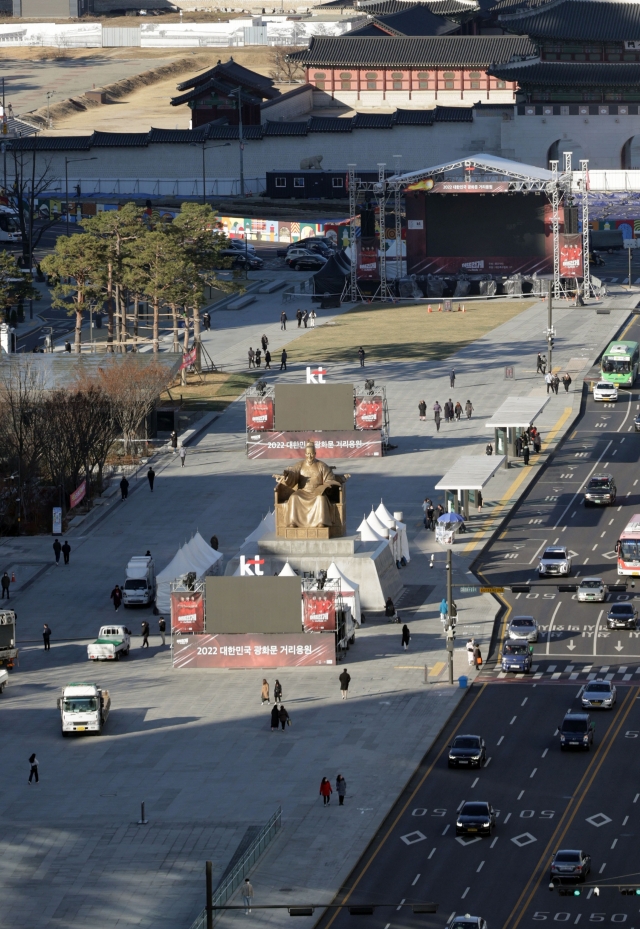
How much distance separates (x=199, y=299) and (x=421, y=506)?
34847 millimetres

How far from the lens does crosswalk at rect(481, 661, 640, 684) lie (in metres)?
79.2

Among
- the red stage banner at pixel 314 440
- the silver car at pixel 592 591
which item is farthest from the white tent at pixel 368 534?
the red stage banner at pixel 314 440

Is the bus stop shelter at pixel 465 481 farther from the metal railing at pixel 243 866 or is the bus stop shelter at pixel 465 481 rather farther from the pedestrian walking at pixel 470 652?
the metal railing at pixel 243 866

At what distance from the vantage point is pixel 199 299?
134 meters

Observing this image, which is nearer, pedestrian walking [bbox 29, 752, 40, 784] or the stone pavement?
the stone pavement

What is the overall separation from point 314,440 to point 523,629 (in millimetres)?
35019

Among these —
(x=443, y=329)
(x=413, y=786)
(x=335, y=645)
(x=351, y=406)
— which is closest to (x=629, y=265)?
(x=443, y=329)

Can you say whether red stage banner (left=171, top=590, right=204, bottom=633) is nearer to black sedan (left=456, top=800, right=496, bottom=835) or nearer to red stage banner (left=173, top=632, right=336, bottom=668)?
red stage banner (left=173, top=632, right=336, bottom=668)

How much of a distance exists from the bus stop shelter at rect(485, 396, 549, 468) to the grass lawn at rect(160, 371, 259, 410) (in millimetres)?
21840

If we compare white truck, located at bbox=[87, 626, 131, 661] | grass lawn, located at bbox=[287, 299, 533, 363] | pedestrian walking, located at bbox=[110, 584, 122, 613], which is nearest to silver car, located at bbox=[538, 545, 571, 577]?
pedestrian walking, located at bbox=[110, 584, 122, 613]

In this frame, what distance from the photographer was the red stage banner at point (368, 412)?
115438mm

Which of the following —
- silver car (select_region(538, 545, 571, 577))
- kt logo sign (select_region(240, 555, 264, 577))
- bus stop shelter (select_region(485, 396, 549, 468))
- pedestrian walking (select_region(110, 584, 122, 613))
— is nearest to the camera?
kt logo sign (select_region(240, 555, 264, 577))

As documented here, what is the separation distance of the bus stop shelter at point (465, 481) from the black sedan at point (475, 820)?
37730mm

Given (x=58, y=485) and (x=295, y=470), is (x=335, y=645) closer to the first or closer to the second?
(x=295, y=470)
